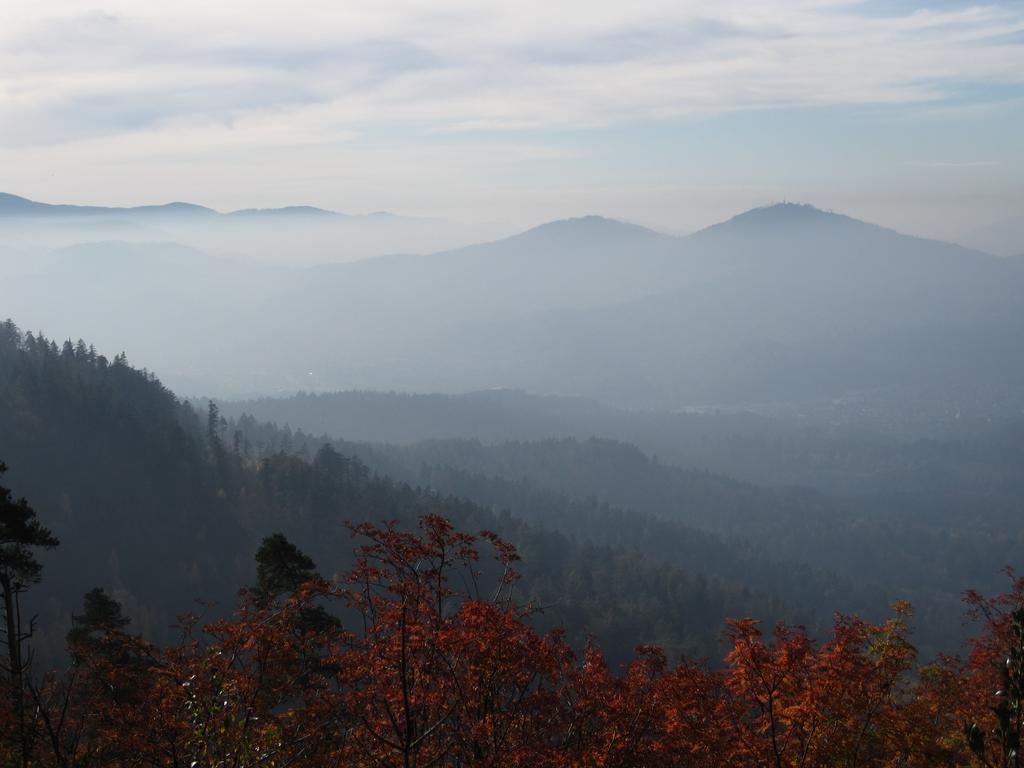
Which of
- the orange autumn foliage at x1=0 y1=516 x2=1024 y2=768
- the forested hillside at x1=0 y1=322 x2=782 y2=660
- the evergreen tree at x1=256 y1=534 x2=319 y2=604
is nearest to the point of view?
the orange autumn foliage at x1=0 y1=516 x2=1024 y2=768

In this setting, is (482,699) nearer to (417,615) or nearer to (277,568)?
(417,615)

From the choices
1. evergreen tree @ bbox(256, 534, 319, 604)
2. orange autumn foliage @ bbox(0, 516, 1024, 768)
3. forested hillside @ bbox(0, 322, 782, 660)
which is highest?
orange autumn foliage @ bbox(0, 516, 1024, 768)

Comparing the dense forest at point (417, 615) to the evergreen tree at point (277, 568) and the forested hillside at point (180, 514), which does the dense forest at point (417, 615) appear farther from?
the forested hillside at point (180, 514)

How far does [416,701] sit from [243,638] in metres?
3.25

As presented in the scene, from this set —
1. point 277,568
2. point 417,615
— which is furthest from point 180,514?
point 417,615

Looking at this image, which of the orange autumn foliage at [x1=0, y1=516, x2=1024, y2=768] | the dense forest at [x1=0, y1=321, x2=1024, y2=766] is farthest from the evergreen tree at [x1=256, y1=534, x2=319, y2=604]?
the orange autumn foliage at [x1=0, y1=516, x2=1024, y2=768]

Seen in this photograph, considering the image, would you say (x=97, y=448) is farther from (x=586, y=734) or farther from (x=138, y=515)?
(x=586, y=734)

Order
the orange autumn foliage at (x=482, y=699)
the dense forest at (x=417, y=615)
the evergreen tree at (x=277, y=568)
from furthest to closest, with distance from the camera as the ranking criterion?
the evergreen tree at (x=277, y=568), the dense forest at (x=417, y=615), the orange autumn foliage at (x=482, y=699)

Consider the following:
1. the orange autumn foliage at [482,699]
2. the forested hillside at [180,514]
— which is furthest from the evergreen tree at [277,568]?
the forested hillside at [180,514]

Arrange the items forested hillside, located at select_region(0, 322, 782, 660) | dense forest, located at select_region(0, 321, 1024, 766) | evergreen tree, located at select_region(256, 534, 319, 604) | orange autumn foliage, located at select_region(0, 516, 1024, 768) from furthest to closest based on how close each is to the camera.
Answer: forested hillside, located at select_region(0, 322, 782, 660)
evergreen tree, located at select_region(256, 534, 319, 604)
dense forest, located at select_region(0, 321, 1024, 766)
orange autumn foliage, located at select_region(0, 516, 1024, 768)

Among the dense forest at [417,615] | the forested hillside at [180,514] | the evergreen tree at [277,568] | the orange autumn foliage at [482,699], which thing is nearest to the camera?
the orange autumn foliage at [482,699]

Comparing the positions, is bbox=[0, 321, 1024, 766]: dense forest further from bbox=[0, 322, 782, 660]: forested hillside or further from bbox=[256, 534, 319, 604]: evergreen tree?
bbox=[0, 322, 782, 660]: forested hillside

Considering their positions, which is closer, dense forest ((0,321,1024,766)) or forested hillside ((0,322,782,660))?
dense forest ((0,321,1024,766))

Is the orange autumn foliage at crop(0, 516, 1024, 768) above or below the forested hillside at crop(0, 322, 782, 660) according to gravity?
above
